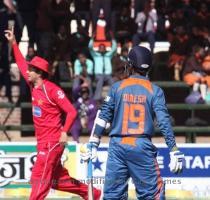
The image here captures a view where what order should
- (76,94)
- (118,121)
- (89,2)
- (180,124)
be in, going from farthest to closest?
(89,2) → (180,124) → (76,94) → (118,121)

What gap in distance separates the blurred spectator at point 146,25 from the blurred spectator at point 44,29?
1780 millimetres

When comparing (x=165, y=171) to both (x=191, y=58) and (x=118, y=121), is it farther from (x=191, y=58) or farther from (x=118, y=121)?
(x=191, y=58)

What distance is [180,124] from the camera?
1752 centimetres

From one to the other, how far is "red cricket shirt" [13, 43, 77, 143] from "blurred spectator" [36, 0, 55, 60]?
24.7 feet

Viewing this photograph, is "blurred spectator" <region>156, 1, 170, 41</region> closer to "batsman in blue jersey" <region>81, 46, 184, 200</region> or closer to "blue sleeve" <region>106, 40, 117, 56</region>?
"blue sleeve" <region>106, 40, 117, 56</region>

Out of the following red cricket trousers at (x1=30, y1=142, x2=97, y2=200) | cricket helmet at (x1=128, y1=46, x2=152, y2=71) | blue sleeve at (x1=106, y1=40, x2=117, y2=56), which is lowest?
red cricket trousers at (x1=30, y1=142, x2=97, y2=200)

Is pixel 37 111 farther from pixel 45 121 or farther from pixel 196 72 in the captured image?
pixel 196 72

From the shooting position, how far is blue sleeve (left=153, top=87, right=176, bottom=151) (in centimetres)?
845

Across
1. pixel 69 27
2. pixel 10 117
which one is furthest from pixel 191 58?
pixel 10 117

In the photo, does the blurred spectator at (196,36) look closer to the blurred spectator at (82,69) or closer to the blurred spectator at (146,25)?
the blurred spectator at (146,25)

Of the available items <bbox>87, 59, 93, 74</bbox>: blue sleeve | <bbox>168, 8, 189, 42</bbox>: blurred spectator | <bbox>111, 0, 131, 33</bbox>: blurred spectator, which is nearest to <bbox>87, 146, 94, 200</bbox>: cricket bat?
<bbox>87, 59, 93, 74</bbox>: blue sleeve

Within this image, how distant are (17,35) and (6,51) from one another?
390 millimetres

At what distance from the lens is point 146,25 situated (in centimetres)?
1884

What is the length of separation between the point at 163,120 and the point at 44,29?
9.86 meters
